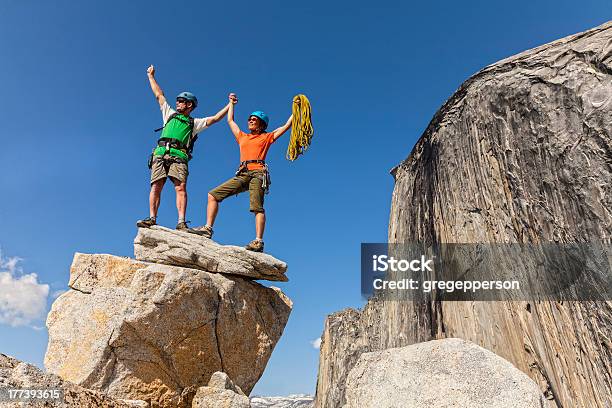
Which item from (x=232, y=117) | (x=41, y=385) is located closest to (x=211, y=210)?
(x=232, y=117)

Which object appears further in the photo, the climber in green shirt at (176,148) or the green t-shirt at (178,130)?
the green t-shirt at (178,130)

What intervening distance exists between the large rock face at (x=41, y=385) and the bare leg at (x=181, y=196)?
18.7 ft

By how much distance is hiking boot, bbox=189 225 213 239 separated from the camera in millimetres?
11134

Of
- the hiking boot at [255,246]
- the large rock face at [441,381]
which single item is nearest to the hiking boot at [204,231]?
the hiking boot at [255,246]

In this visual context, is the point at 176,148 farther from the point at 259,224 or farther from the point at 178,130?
the point at 259,224

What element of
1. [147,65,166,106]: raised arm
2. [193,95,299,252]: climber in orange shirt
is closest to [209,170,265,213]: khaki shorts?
[193,95,299,252]: climber in orange shirt

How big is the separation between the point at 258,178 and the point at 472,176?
526 cm

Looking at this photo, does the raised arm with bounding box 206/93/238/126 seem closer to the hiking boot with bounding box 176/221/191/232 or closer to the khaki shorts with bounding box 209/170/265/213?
the khaki shorts with bounding box 209/170/265/213

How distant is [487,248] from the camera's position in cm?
798

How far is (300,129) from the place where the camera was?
11750 millimetres

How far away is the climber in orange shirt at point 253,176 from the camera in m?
11.2

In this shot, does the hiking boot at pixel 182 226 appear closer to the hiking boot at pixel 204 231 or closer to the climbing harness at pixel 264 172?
the hiking boot at pixel 204 231

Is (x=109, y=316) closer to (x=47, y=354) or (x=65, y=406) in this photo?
(x=47, y=354)

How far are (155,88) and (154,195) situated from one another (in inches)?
128
